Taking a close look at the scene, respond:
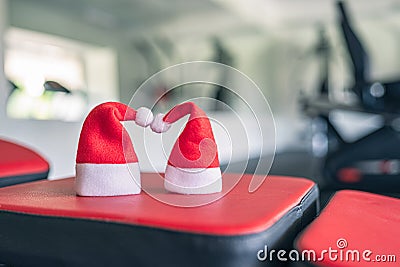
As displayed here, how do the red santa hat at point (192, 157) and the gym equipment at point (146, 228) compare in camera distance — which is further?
the red santa hat at point (192, 157)

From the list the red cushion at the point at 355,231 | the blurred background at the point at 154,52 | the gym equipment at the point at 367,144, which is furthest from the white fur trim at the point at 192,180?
the gym equipment at the point at 367,144

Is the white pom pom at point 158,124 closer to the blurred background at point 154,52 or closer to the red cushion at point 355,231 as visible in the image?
the red cushion at point 355,231

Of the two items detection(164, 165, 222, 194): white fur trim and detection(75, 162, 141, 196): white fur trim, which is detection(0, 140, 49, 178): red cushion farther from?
detection(164, 165, 222, 194): white fur trim

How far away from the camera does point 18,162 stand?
3.78 ft

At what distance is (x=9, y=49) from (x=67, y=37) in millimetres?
1008

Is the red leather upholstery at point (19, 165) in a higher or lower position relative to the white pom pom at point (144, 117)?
lower

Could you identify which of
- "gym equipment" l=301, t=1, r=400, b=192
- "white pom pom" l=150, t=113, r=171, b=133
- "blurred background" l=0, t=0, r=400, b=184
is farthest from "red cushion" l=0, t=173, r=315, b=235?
"gym equipment" l=301, t=1, r=400, b=192

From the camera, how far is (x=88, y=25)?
3.59m

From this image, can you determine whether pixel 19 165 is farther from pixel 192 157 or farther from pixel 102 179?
pixel 192 157

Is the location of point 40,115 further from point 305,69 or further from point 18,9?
point 305,69

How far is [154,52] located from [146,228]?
4033 millimetres

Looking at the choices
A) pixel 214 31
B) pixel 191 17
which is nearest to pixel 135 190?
pixel 191 17

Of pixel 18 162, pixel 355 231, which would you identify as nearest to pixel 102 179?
pixel 355 231

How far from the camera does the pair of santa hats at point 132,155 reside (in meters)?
0.73
